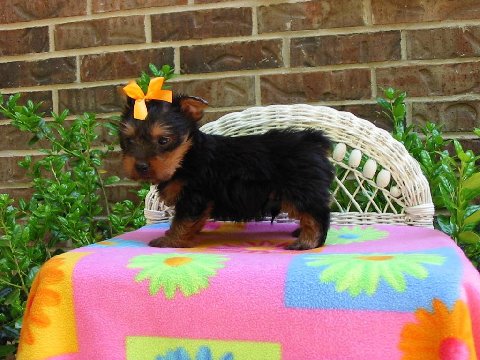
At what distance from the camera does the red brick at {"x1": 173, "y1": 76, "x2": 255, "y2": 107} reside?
2.00 m

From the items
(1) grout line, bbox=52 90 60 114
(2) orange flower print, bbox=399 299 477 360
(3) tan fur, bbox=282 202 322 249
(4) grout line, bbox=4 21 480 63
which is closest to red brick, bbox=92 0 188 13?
(4) grout line, bbox=4 21 480 63

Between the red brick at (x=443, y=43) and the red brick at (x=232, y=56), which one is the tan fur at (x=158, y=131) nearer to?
the red brick at (x=232, y=56)

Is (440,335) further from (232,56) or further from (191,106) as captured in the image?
(232,56)

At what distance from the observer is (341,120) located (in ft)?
5.37

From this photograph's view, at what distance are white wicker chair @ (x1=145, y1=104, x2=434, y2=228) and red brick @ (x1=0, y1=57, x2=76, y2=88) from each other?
72cm

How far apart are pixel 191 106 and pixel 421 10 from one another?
3.22 ft

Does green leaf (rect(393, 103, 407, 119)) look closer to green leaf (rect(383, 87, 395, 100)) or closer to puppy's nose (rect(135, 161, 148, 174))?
green leaf (rect(383, 87, 395, 100))

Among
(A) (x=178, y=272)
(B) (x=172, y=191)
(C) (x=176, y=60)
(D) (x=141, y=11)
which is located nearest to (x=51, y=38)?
(D) (x=141, y=11)

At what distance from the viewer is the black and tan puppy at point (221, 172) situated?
1.32 metres

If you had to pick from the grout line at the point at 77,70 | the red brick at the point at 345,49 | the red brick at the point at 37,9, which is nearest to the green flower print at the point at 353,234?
the red brick at the point at 345,49

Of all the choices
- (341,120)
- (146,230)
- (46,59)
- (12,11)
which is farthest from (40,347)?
(12,11)

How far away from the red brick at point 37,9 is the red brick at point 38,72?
6.7 inches

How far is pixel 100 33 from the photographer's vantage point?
6.82ft

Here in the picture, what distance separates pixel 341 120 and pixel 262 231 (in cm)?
41
